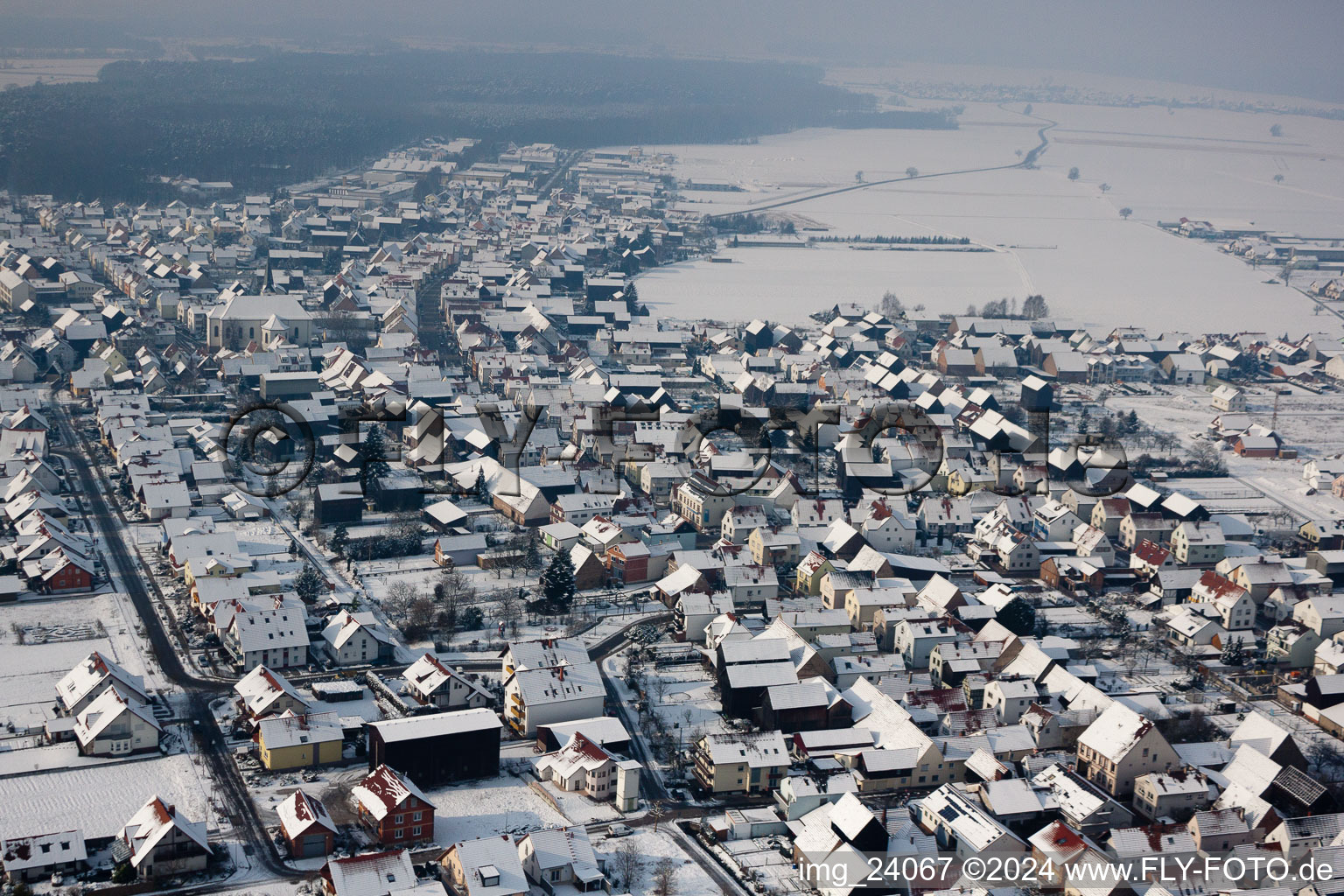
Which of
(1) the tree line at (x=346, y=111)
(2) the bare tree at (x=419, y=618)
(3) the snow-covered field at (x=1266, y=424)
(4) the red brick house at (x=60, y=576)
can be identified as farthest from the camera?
(1) the tree line at (x=346, y=111)

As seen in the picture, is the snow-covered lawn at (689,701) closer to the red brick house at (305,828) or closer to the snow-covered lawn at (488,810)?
the snow-covered lawn at (488,810)

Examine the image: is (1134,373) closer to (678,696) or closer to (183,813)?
(678,696)

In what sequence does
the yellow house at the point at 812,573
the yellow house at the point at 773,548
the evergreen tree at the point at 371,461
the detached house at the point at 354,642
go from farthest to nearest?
1. the evergreen tree at the point at 371,461
2. the yellow house at the point at 773,548
3. the yellow house at the point at 812,573
4. the detached house at the point at 354,642

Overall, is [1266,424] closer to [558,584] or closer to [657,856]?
[558,584]

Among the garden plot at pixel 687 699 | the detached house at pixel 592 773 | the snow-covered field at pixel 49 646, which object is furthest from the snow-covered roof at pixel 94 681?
the garden plot at pixel 687 699

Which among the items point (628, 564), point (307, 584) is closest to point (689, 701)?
point (628, 564)

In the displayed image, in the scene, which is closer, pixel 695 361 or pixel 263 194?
pixel 695 361

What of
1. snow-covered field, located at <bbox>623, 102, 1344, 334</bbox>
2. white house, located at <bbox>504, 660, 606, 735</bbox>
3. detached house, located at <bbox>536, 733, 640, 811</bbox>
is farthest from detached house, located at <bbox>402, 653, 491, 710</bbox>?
snow-covered field, located at <bbox>623, 102, 1344, 334</bbox>

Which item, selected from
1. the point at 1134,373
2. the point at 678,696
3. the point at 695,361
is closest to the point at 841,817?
the point at 678,696

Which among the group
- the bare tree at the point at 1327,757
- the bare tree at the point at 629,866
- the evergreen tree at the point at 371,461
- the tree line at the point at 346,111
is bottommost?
the bare tree at the point at 1327,757
